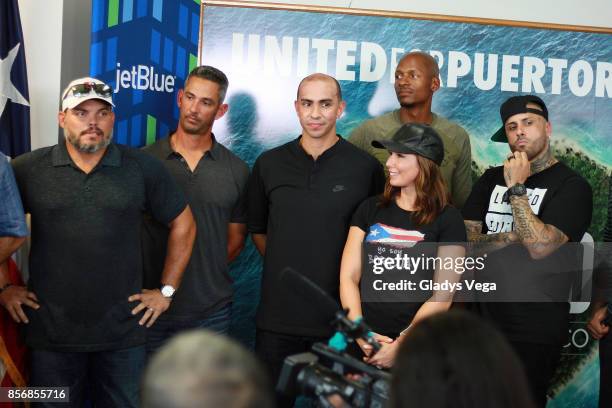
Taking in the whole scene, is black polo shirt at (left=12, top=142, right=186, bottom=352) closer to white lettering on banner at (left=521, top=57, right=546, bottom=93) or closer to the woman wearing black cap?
the woman wearing black cap

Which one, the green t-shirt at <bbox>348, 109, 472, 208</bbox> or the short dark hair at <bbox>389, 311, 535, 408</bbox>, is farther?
the green t-shirt at <bbox>348, 109, 472, 208</bbox>

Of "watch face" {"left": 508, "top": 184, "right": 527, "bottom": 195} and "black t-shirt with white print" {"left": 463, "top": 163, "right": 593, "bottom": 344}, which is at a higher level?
"watch face" {"left": 508, "top": 184, "right": 527, "bottom": 195}

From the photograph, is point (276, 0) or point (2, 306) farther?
point (276, 0)

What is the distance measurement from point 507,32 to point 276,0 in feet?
4.36

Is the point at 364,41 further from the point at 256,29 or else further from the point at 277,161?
the point at 277,161

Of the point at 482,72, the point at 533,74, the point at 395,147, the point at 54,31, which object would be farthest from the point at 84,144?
the point at 533,74

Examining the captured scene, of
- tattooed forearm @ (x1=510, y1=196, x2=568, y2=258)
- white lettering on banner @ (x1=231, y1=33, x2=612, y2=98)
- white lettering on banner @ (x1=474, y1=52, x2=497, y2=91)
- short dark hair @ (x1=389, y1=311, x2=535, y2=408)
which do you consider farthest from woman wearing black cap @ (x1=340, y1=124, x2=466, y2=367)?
short dark hair @ (x1=389, y1=311, x2=535, y2=408)

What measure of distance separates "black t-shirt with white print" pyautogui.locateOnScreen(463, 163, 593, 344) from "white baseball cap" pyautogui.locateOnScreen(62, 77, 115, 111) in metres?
1.75

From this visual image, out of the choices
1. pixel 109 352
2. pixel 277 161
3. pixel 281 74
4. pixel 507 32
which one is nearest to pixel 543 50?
pixel 507 32

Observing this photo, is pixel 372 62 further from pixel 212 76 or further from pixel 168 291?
pixel 168 291

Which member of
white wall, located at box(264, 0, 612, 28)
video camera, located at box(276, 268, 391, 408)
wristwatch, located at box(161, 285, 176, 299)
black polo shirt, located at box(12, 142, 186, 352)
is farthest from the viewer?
white wall, located at box(264, 0, 612, 28)

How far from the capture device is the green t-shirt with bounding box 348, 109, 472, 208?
13.8 ft

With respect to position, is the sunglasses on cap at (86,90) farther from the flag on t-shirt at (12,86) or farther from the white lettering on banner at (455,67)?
the white lettering on banner at (455,67)

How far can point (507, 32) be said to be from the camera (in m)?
4.62
